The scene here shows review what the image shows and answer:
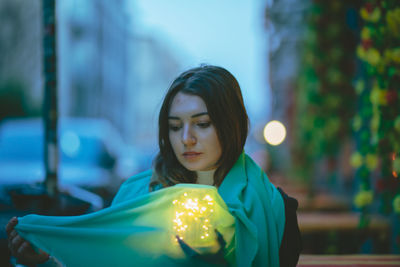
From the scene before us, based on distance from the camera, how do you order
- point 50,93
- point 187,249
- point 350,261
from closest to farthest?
point 187,249 < point 350,261 < point 50,93

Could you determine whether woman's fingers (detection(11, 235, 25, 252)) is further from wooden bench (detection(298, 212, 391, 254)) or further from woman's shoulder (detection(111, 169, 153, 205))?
wooden bench (detection(298, 212, 391, 254))

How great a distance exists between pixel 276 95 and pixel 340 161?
913cm

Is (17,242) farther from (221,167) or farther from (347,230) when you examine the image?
(347,230)

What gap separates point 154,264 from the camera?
150cm

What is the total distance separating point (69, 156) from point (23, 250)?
432cm

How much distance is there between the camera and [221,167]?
179 cm

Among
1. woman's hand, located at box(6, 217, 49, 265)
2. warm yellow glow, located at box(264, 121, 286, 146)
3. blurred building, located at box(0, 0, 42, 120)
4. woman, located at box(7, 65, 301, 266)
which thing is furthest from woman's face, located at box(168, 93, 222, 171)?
blurred building, located at box(0, 0, 42, 120)

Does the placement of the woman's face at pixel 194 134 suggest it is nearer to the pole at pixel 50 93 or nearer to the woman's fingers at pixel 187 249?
the woman's fingers at pixel 187 249

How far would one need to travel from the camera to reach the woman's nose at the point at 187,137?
1.69 metres

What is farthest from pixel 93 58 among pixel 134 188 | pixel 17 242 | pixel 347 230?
pixel 17 242

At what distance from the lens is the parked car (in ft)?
16.5

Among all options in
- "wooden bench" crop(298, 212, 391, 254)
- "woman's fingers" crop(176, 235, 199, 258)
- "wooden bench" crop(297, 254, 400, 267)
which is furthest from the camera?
"wooden bench" crop(298, 212, 391, 254)

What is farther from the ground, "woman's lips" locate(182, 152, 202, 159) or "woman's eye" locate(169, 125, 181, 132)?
"woman's eye" locate(169, 125, 181, 132)

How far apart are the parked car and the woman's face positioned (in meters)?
3.15
